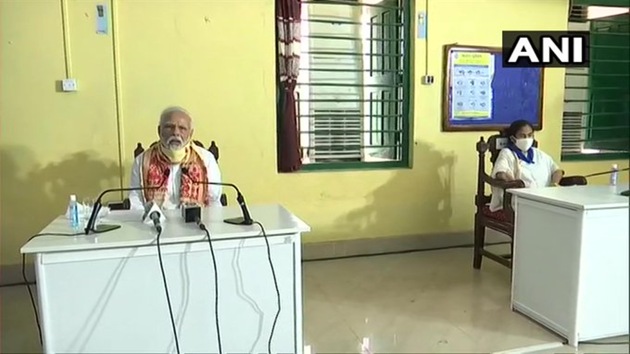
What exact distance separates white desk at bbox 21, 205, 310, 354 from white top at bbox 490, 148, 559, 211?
2011mm

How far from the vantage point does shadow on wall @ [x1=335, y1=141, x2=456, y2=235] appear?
13.5 ft

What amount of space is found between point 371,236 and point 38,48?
2747 millimetres

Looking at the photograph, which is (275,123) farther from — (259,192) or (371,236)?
(371,236)

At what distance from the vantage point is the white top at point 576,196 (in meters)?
2.30

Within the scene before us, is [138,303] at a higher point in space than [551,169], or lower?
lower

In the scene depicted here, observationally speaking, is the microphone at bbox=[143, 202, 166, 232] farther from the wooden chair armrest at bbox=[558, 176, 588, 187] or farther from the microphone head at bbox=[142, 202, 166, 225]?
the wooden chair armrest at bbox=[558, 176, 588, 187]

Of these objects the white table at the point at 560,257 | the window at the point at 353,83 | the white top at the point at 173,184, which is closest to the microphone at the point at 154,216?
the white top at the point at 173,184

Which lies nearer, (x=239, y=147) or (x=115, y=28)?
(x=115, y=28)

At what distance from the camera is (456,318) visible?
9.11 feet

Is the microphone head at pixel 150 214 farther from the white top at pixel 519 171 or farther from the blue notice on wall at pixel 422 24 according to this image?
the blue notice on wall at pixel 422 24

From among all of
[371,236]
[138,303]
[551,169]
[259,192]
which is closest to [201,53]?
[259,192]

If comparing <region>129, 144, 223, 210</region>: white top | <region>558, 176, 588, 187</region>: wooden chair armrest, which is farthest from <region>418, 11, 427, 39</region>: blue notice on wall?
<region>129, 144, 223, 210</region>: white top

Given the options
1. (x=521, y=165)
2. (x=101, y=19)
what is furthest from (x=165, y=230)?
(x=521, y=165)

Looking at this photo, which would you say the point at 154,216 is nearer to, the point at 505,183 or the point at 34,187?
the point at 34,187
